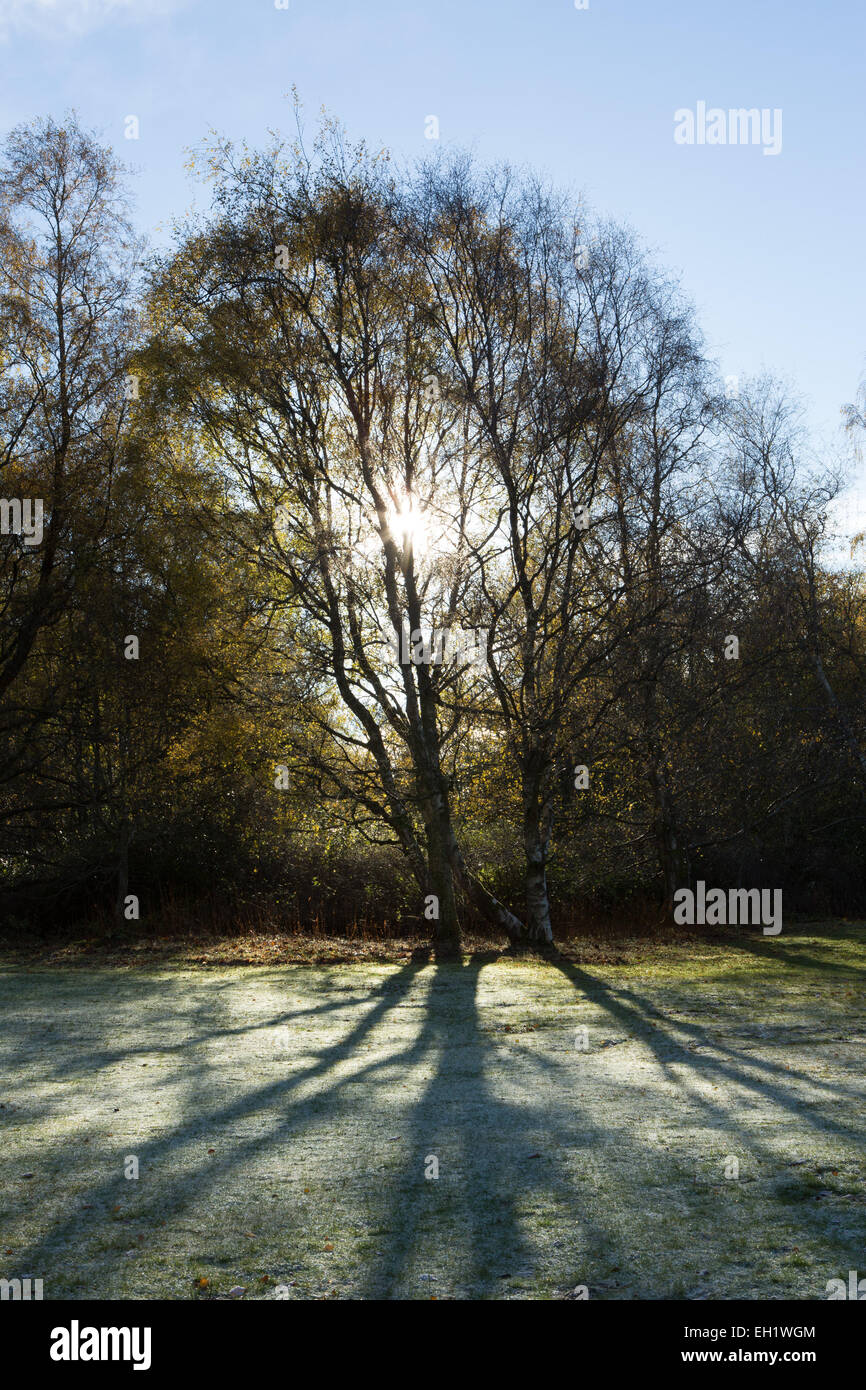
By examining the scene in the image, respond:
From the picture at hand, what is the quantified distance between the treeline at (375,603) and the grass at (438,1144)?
4924 millimetres

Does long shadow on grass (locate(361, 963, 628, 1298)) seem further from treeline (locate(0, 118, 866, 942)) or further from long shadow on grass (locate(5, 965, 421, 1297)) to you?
treeline (locate(0, 118, 866, 942))

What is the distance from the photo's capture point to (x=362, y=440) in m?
15.2

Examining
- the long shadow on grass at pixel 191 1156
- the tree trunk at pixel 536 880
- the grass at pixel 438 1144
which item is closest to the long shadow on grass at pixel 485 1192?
the grass at pixel 438 1144

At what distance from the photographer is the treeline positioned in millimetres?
14734

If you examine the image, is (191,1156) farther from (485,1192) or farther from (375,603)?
(375,603)

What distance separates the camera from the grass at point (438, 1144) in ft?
14.2

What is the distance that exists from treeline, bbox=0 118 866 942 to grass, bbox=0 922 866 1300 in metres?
4.92

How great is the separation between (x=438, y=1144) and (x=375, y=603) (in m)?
9.98

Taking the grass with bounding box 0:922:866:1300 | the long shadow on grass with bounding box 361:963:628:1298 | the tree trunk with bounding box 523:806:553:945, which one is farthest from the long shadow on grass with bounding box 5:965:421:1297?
the tree trunk with bounding box 523:806:553:945

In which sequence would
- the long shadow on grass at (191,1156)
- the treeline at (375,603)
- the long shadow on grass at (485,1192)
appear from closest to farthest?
the long shadow on grass at (485,1192), the long shadow on grass at (191,1156), the treeline at (375,603)

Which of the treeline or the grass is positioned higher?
the treeline

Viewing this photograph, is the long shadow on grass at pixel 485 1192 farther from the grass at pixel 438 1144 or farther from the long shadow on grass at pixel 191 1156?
the long shadow on grass at pixel 191 1156

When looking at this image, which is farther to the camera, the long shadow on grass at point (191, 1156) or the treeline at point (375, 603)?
the treeline at point (375, 603)
